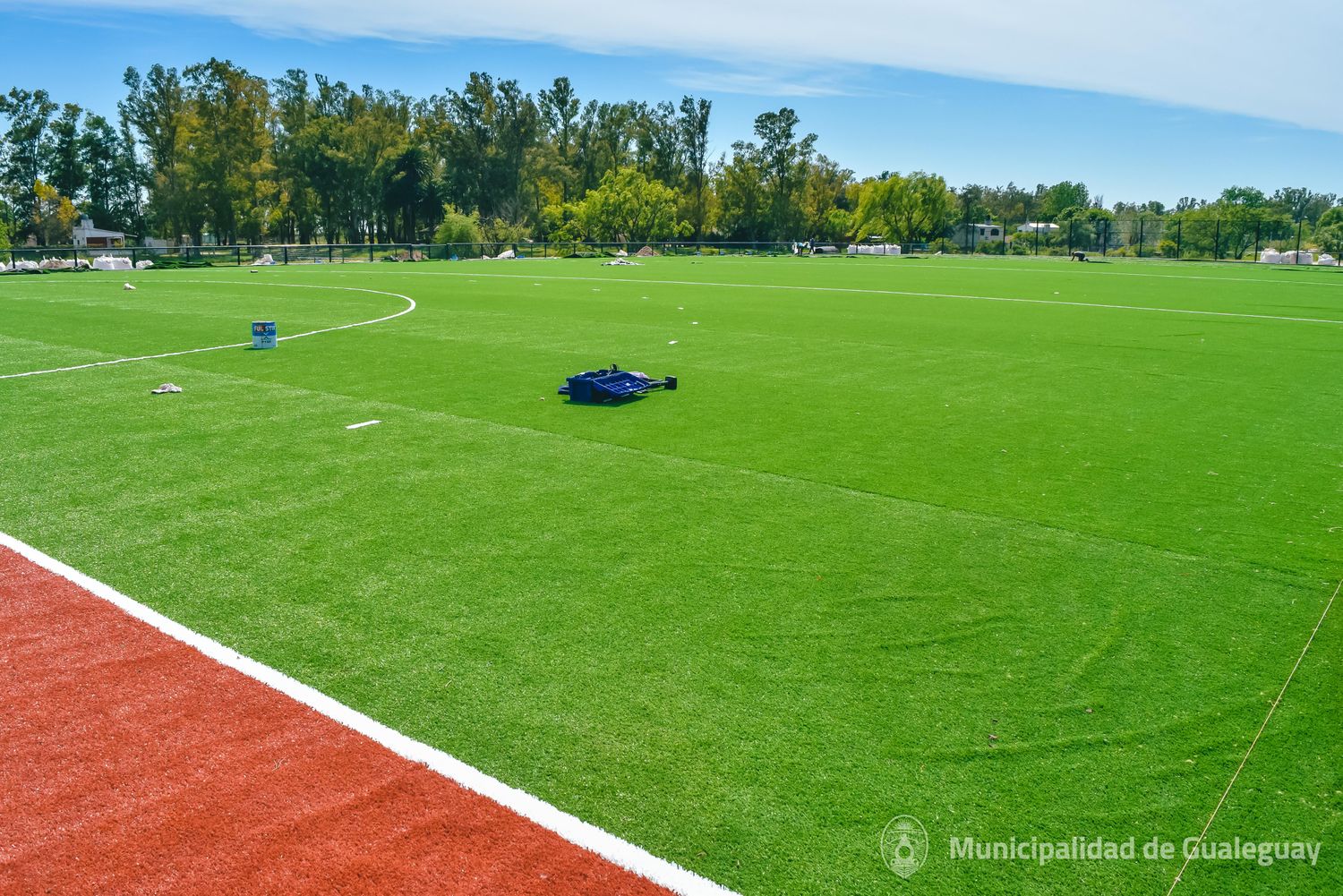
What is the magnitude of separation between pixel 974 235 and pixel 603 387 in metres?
94.5

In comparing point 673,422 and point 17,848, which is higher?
point 673,422

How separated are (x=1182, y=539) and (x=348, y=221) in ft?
298

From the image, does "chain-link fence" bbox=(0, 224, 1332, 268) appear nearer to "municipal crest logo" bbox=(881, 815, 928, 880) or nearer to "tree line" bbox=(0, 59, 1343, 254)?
"tree line" bbox=(0, 59, 1343, 254)

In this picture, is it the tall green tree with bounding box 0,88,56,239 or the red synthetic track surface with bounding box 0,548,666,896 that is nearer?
the red synthetic track surface with bounding box 0,548,666,896

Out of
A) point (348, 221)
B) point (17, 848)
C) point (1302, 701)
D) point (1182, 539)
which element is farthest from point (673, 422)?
point (348, 221)

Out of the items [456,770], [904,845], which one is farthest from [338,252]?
[904,845]

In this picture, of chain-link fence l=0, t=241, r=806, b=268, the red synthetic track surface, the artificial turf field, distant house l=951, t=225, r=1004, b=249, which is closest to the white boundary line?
the artificial turf field

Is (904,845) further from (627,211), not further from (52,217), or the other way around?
Result: (52,217)

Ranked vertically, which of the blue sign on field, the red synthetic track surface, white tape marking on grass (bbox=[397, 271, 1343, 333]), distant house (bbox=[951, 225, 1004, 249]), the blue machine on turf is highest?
distant house (bbox=[951, 225, 1004, 249])

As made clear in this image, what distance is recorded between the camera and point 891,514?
698 cm

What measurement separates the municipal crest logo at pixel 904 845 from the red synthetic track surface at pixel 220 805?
0.93m

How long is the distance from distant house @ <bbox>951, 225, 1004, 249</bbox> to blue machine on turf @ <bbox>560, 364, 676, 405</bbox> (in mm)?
83206

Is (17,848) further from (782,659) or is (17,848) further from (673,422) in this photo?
(673,422)

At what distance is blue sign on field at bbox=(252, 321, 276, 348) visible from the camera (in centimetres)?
1546
